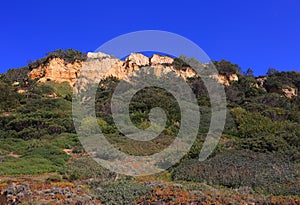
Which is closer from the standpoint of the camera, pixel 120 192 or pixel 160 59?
pixel 120 192

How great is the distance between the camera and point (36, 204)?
361 inches

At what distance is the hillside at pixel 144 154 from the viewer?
10000mm

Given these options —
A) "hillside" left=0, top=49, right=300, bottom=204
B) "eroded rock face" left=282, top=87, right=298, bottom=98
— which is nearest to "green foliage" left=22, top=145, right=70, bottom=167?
"hillside" left=0, top=49, right=300, bottom=204

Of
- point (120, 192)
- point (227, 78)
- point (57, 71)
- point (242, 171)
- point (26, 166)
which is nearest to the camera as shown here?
point (120, 192)

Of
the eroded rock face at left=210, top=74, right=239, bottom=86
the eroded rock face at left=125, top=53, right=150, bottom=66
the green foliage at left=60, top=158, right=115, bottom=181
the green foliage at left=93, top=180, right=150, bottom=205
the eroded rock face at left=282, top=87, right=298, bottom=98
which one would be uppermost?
the eroded rock face at left=125, top=53, right=150, bottom=66

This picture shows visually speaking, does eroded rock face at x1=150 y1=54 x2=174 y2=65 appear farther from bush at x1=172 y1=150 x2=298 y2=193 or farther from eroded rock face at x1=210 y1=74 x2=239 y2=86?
bush at x1=172 y1=150 x2=298 y2=193

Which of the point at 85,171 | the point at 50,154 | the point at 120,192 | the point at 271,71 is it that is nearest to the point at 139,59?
the point at 271,71

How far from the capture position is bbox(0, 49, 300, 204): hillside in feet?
32.8

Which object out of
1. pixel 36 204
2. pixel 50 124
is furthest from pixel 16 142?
pixel 36 204

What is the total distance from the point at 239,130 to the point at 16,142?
15.1 metres

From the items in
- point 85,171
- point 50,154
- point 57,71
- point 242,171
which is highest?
point 57,71

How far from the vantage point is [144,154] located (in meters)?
17.2

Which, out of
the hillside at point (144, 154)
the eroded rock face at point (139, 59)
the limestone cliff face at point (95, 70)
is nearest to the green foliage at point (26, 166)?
the hillside at point (144, 154)

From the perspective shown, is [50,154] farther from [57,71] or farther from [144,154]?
[57,71]
